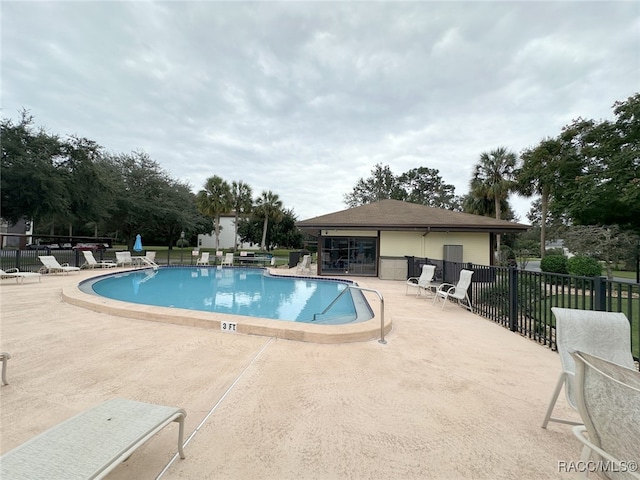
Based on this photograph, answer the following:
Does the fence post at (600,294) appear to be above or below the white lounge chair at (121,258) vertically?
above

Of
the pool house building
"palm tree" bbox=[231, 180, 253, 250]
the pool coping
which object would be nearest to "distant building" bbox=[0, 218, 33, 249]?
"palm tree" bbox=[231, 180, 253, 250]

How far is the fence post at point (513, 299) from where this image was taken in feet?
17.2

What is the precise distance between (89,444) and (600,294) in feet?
17.3

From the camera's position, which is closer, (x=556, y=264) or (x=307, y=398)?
(x=307, y=398)

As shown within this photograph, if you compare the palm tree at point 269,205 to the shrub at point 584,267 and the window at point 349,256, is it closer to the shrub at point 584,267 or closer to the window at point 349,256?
the window at point 349,256

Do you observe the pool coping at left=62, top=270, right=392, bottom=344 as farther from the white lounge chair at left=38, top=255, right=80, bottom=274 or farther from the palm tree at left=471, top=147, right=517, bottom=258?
the palm tree at left=471, top=147, right=517, bottom=258

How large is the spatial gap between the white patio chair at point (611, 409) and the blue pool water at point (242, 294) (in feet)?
14.0

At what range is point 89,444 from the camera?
1486 mm

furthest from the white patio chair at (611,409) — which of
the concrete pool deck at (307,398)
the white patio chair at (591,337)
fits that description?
the white patio chair at (591,337)

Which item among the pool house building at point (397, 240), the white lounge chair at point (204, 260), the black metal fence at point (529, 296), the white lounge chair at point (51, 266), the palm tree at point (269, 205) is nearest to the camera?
the black metal fence at point (529, 296)

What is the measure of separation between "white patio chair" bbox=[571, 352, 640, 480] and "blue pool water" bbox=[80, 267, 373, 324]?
427 cm

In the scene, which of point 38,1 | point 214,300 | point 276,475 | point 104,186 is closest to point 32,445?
point 276,475

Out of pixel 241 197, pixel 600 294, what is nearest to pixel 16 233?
pixel 241 197

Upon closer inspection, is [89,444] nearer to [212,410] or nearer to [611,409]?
[212,410]
